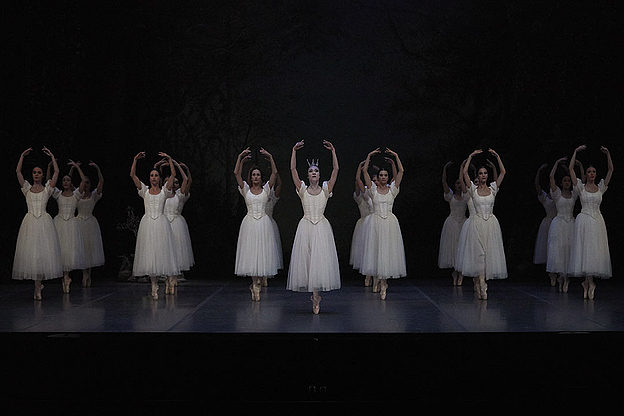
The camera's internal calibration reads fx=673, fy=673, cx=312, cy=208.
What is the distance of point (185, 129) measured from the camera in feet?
38.5

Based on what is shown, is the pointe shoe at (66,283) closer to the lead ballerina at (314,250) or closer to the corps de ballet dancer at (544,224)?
the lead ballerina at (314,250)

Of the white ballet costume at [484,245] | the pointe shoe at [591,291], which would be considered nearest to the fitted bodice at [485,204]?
the white ballet costume at [484,245]

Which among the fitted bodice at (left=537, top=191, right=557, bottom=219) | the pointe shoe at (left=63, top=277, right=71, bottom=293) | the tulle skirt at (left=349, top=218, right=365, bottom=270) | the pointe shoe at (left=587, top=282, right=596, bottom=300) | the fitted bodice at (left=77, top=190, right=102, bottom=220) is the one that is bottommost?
the pointe shoe at (left=63, top=277, right=71, bottom=293)

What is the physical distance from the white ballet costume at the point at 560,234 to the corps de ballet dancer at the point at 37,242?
651 cm

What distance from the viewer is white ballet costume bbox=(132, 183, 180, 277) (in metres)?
7.87

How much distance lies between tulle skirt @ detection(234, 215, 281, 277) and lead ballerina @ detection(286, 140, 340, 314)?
34.7 inches

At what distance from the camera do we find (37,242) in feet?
26.8

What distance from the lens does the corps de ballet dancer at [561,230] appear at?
9.12 metres

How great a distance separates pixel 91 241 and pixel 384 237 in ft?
14.9

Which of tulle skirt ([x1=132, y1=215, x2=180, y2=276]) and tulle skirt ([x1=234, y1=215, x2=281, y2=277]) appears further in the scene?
tulle skirt ([x1=132, y1=215, x2=180, y2=276])

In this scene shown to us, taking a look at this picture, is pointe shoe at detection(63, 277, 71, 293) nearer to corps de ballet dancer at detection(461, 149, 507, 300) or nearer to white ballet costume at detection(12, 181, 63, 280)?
white ballet costume at detection(12, 181, 63, 280)

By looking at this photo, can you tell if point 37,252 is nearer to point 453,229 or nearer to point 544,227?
point 453,229

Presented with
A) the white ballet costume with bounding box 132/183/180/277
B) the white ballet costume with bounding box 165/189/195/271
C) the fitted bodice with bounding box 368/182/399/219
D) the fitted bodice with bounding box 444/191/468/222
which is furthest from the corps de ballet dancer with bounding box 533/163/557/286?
the white ballet costume with bounding box 132/183/180/277
